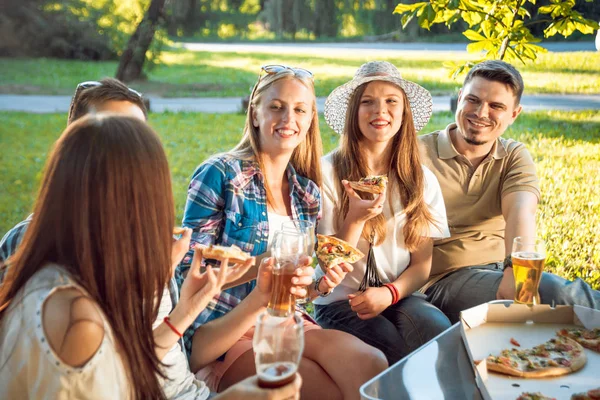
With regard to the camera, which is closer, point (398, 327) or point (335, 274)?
point (335, 274)

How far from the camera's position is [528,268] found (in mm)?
2572

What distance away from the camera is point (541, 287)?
321 centimetres

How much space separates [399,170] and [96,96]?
1.53 m

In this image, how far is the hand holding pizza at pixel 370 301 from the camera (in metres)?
3.11

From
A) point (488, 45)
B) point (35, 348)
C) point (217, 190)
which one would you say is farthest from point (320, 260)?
point (488, 45)

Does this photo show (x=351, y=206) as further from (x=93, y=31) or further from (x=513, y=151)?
(x=93, y=31)

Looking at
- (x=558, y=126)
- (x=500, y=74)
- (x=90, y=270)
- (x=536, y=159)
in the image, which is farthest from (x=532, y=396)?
(x=558, y=126)

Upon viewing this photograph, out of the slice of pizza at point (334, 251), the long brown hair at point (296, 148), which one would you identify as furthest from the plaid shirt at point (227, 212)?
the slice of pizza at point (334, 251)

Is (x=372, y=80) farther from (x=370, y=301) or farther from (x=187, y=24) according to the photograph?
(x=187, y=24)

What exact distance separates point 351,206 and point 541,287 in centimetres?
95

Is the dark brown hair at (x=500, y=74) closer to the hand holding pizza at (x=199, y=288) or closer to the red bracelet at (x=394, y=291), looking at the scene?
the red bracelet at (x=394, y=291)

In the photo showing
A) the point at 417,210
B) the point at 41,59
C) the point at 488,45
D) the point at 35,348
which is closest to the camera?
the point at 35,348

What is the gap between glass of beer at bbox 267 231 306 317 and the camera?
7.70ft

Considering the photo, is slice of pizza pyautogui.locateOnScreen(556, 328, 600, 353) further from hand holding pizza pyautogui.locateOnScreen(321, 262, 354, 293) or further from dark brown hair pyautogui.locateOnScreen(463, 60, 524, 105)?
dark brown hair pyautogui.locateOnScreen(463, 60, 524, 105)
